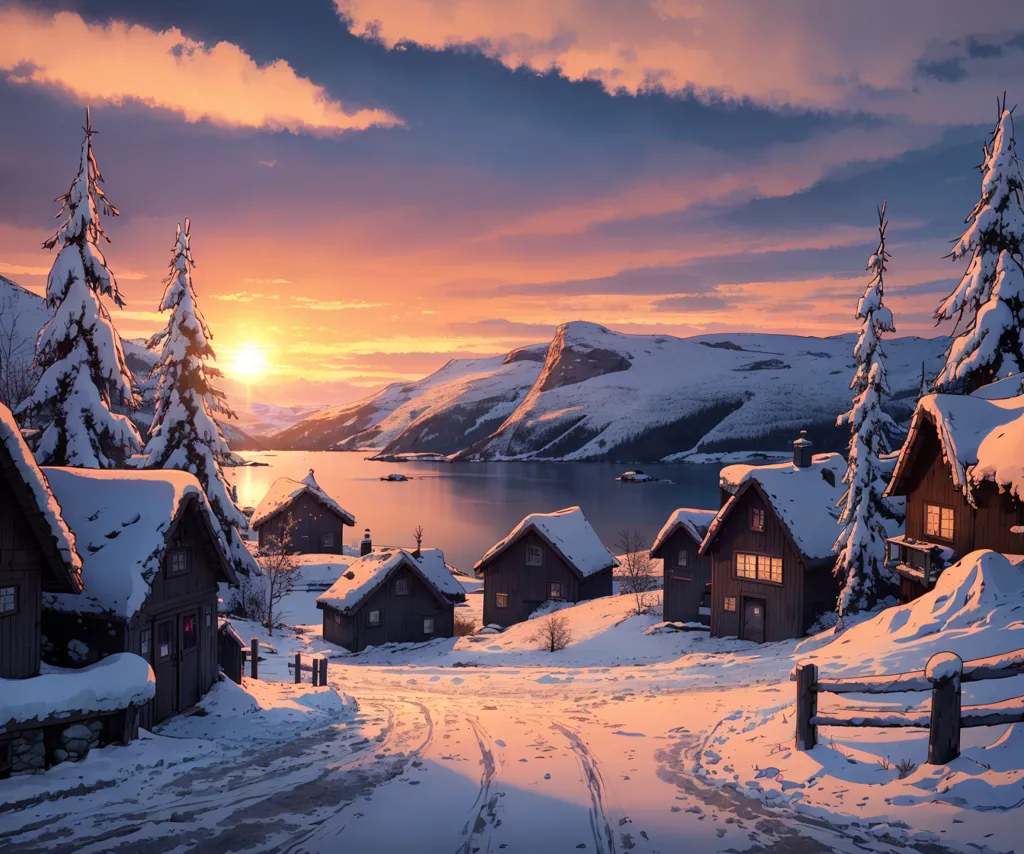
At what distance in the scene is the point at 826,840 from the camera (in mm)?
8477

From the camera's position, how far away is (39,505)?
1316 cm

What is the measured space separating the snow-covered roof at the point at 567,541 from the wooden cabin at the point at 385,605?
5.63 metres

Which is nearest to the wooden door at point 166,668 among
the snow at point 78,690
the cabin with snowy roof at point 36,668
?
the snow at point 78,690

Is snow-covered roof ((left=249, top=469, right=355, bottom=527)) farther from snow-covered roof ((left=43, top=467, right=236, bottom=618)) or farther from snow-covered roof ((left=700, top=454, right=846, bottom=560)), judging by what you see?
snow-covered roof ((left=43, top=467, right=236, bottom=618))

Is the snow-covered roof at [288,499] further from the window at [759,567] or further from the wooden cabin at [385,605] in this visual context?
the window at [759,567]

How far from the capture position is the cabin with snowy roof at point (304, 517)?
6900cm

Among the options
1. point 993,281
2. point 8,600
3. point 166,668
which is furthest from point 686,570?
point 8,600

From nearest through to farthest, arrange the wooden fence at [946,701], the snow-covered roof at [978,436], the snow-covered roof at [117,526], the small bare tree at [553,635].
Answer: the wooden fence at [946,701] → the snow-covered roof at [117,526] → the snow-covered roof at [978,436] → the small bare tree at [553,635]

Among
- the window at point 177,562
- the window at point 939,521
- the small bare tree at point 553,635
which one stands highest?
the window at point 939,521

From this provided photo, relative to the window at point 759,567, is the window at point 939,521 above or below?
above

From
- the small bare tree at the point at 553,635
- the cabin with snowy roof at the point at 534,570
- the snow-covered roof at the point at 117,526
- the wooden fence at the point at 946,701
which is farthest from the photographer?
the cabin with snowy roof at the point at 534,570

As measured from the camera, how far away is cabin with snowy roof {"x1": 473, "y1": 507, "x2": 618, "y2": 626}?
50.8 m

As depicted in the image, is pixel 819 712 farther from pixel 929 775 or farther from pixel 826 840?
pixel 826 840

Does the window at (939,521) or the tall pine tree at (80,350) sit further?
the tall pine tree at (80,350)
